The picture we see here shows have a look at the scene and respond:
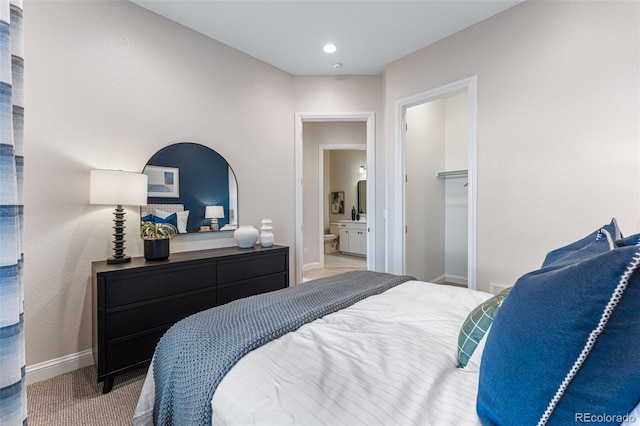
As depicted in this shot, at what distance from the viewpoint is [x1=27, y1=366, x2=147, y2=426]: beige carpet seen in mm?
1689

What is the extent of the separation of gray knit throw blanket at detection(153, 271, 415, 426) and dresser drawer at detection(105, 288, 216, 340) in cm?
92

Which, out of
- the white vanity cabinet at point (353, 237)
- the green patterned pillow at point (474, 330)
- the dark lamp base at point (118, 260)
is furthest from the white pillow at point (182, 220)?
the white vanity cabinet at point (353, 237)

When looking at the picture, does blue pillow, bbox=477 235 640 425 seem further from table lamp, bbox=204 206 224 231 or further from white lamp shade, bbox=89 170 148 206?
table lamp, bbox=204 206 224 231

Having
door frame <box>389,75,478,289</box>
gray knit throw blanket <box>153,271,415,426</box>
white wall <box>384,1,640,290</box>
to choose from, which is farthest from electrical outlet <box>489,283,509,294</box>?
gray knit throw blanket <box>153,271,415,426</box>

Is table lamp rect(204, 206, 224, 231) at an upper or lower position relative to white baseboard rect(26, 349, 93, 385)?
upper

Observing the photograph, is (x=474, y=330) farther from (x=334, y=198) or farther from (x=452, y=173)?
(x=334, y=198)

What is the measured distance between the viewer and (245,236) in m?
3.02

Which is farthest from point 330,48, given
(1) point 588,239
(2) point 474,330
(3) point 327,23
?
(2) point 474,330

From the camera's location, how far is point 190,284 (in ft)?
7.79

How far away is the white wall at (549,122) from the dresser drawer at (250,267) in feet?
6.29

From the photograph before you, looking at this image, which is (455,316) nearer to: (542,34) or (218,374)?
(218,374)

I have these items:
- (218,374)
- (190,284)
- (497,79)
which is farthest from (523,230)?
(190,284)

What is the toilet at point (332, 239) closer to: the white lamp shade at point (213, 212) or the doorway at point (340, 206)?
the doorway at point (340, 206)

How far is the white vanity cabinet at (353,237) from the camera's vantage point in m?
6.68
